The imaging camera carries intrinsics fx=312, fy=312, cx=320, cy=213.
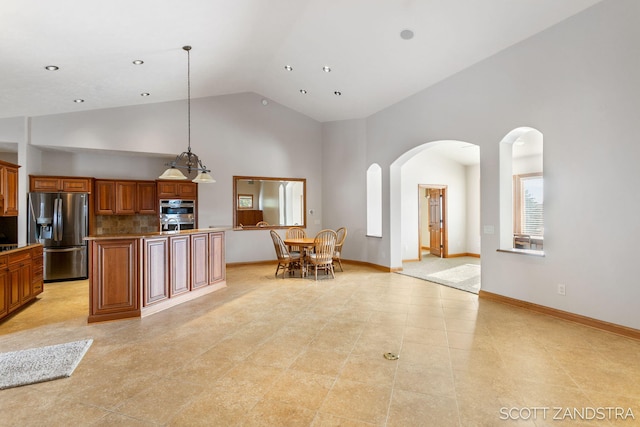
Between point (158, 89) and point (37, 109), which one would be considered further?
point (158, 89)

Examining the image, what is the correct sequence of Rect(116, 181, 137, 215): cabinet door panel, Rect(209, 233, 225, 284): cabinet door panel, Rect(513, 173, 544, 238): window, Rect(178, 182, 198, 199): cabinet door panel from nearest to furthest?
Rect(209, 233, 225, 284): cabinet door panel
Rect(116, 181, 137, 215): cabinet door panel
Rect(178, 182, 198, 199): cabinet door panel
Rect(513, 173, 544, 238): window

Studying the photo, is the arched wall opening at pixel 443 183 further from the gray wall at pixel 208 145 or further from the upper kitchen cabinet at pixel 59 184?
the upper kitchen cabinet at pixel 59 184

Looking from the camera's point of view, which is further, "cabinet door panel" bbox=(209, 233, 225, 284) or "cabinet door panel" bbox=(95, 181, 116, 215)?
"cabinet door panel" bbox=(95, 181, 116, 215)

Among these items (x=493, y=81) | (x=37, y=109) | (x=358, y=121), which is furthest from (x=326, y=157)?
(x=37, y=109)

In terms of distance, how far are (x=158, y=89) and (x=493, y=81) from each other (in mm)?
5812

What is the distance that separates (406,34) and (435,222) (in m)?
6.32

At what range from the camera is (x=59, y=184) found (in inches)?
236

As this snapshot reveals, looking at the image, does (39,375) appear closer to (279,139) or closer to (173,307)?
(173,307)

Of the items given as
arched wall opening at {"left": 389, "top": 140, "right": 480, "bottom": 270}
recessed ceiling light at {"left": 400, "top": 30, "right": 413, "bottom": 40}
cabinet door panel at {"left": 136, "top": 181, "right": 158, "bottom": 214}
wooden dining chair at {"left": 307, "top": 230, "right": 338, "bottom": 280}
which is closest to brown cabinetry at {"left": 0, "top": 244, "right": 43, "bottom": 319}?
cabinet door panel at {"left": 136, "top": 181, "right": 158, "bottom": 214}

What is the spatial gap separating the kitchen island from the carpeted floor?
14.0ft

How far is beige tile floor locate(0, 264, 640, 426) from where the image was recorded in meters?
2.08

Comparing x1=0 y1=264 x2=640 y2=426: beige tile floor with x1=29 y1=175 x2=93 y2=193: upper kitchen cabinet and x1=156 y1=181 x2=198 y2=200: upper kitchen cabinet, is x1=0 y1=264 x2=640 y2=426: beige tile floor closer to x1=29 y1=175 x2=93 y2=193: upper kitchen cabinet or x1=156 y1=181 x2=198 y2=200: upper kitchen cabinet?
x1=29 y1=175 x2=93 y2=193: upper kitchen cabinet

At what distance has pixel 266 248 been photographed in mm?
7902

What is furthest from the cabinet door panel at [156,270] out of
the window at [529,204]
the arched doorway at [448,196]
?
the window at [529,204]
